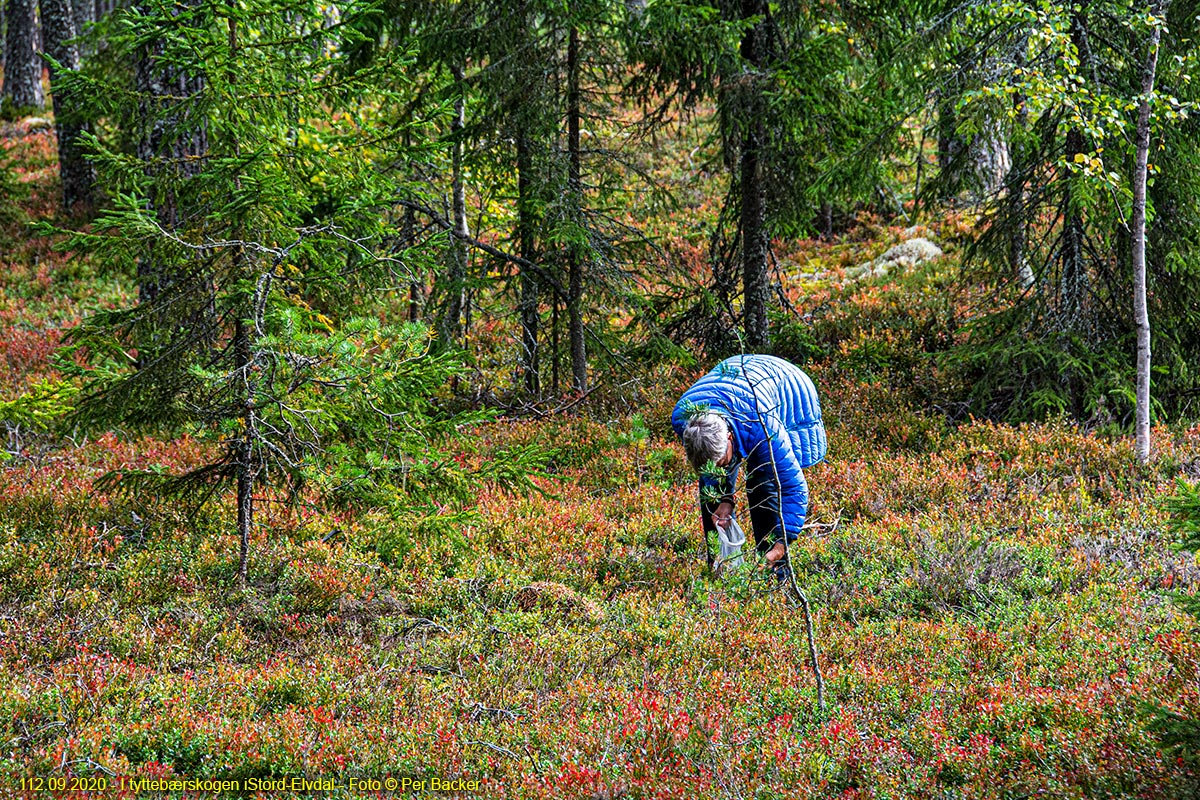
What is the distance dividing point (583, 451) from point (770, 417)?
4.22 m

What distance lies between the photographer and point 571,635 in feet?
19.0

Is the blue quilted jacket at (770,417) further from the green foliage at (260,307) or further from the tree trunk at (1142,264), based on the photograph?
the tree trunk at (1142,264)

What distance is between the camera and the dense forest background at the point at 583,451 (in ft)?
15.0

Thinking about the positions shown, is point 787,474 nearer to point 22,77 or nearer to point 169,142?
point 169,142

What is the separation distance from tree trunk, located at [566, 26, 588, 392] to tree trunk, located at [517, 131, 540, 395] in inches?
20.0

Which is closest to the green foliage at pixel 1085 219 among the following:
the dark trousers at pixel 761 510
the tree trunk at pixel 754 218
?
the tree trunk at pixel 754 218

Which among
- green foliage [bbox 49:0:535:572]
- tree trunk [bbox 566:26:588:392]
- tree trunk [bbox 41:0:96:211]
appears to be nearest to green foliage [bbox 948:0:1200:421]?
tree trunk [bbox 566:26:588:392]

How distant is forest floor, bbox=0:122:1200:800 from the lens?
4.27m

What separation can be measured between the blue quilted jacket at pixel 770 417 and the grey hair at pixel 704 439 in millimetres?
87

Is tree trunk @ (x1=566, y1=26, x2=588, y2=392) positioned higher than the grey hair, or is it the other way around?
tree trunk @ (x1=566, y1=26, x2=588, y2=392)

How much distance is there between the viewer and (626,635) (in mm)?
5840

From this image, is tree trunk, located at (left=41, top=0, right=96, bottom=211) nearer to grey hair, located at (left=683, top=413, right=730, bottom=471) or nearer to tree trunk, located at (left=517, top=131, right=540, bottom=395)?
tree trunk, located at (left=517, top=131, right=540, bottom=395)

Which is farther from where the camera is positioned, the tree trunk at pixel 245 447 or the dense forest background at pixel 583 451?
the tree trunk at pixel 245 447

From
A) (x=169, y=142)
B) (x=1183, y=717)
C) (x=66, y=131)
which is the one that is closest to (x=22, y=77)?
(x=66, y=131)
